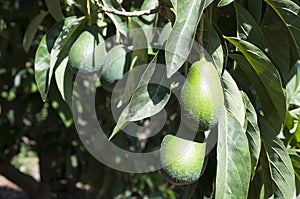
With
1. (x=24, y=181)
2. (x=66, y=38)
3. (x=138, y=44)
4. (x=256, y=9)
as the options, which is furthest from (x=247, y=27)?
(x=24, y=181)

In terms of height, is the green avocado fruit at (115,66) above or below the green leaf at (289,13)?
below

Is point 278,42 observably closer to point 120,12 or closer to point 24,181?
point 120,12

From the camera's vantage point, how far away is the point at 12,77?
1932 mm

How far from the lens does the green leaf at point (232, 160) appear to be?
0.69 m

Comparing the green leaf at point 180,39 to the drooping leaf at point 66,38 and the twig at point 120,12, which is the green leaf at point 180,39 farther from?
the drooping leaf at point 66,38

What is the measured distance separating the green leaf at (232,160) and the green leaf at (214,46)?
7cm

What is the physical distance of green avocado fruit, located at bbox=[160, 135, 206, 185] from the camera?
2.27ft

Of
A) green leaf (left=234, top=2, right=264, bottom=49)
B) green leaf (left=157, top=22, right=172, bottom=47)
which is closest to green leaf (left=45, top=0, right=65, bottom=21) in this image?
green leaf (left=157, top=22, right=172, bottom=47)

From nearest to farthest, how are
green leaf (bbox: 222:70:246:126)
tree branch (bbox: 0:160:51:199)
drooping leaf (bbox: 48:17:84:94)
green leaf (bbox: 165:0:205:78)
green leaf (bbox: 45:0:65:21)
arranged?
green leaf (bbox: 165:0:205:78), green leaf (bbox: 222:70:246:126), drooping leaf (bbox: 48:17:84:94), green leaf (bbox: 45:0:65:21), tree branch (bbox: 0:160:51:199)

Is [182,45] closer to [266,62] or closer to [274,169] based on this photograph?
[266,62]

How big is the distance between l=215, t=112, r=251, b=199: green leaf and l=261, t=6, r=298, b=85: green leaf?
7.6 inches

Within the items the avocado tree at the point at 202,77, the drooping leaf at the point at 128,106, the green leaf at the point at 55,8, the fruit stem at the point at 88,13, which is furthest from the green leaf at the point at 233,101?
the green leaf at the point at 55,8

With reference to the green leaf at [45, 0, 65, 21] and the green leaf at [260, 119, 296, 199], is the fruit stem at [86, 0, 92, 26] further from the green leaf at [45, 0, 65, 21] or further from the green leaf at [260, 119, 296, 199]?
the green leaf at [260, 119, 296, 199]

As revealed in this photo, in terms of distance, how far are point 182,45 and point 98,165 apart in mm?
1503
